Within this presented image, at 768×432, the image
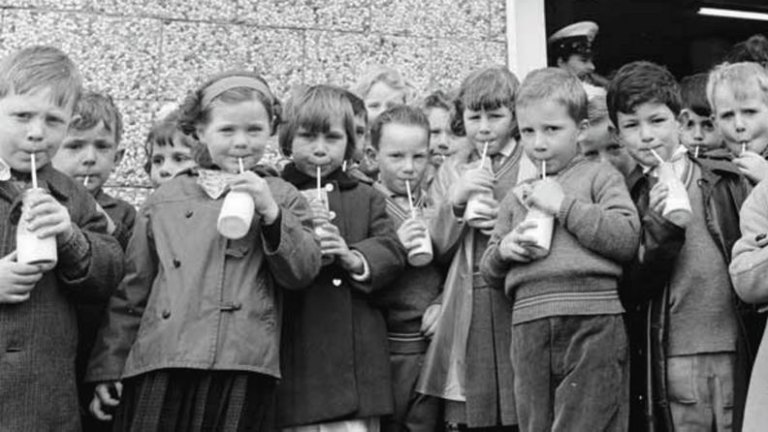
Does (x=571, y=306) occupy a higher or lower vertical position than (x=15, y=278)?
lower

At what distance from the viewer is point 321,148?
3.93m

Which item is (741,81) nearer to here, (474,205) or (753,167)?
(753,167)

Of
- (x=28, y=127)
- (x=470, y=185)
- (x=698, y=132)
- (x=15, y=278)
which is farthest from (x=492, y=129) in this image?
(x=15, y=278)

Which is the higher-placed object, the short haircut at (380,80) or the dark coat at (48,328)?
the short haircut at (380,80)

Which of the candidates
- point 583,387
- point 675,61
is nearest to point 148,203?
point 583,387

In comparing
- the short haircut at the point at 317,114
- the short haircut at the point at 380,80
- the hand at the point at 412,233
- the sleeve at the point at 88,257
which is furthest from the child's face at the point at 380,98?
the sleeve at the point at 88,257

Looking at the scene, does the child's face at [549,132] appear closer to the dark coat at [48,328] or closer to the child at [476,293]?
the child at [476,293]

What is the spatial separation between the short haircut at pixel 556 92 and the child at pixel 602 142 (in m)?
0.54

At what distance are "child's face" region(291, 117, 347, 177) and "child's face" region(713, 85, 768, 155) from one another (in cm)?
134

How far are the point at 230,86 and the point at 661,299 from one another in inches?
60.7

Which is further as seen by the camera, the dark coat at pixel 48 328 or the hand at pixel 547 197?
the hand at pixel 547 197

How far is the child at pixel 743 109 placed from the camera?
12.9 feet

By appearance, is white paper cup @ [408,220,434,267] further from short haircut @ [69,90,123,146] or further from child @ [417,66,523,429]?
short haircut @ [69,90,123,146]

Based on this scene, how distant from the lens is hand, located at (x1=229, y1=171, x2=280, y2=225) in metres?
3.25
